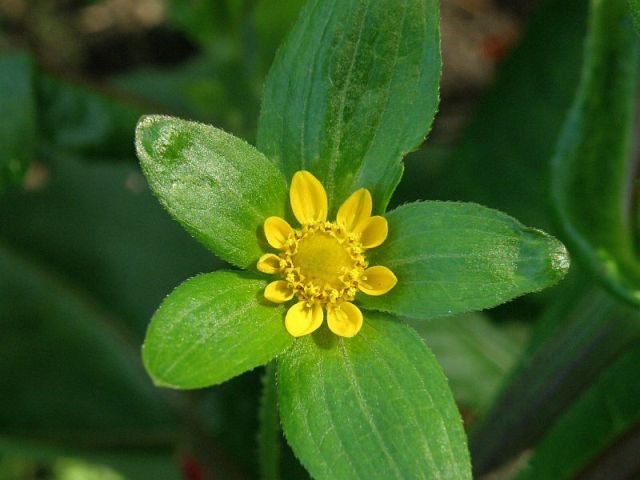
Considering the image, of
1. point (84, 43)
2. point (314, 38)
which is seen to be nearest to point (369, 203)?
point (314, 38)

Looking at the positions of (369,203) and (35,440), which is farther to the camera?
(35,440)

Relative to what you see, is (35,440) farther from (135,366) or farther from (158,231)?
(158,231)

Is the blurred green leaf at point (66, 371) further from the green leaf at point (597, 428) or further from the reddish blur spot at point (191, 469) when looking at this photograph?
the green leaf at point (597, 428)

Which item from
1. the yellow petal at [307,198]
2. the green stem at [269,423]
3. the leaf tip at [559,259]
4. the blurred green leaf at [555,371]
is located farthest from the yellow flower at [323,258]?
the blurred green leaf at [555,371]

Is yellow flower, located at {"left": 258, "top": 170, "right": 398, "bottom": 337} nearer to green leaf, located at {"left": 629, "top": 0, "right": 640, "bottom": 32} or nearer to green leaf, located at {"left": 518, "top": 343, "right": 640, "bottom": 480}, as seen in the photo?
green leaf, located at {"left": 629, "top": 0, "right": 640, "bottom": 32}

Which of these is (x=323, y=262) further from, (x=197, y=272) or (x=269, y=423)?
(x=197, y=272)
